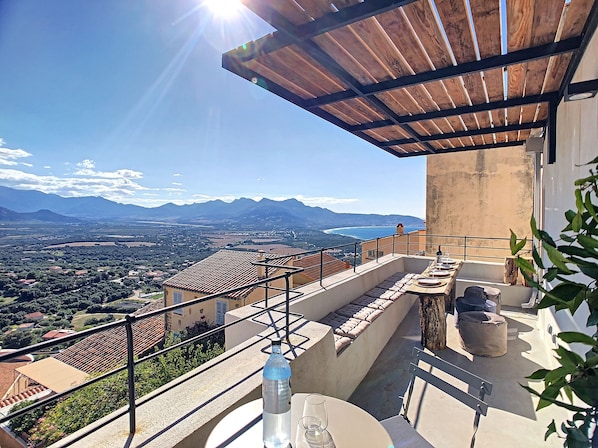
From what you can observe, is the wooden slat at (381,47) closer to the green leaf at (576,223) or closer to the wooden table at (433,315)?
the green leaf at (576,223)

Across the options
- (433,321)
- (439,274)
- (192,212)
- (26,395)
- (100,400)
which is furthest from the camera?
(192,212)

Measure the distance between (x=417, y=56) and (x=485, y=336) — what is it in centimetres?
349

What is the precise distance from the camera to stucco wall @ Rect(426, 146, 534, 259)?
9.30 metres

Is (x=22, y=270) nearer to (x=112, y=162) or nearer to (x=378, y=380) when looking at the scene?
(x=378, y=380)

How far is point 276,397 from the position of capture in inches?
46.2

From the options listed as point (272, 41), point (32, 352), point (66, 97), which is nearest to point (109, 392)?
point (32, 352)

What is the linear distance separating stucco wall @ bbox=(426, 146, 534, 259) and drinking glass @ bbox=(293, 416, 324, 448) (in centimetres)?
973

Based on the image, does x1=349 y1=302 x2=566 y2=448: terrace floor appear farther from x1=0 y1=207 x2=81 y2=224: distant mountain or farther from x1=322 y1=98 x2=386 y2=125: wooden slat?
x1=0 y1=207 x2=81 y2=224: distant mountain

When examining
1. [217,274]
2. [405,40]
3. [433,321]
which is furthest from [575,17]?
[217,274]

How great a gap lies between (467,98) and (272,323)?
293 cm

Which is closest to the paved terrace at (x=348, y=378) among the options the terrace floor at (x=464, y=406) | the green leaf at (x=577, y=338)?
the terrace floor at (x=464, y=406)

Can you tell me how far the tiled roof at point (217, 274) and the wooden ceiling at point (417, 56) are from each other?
12.3 metres

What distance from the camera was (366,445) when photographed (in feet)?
3.97

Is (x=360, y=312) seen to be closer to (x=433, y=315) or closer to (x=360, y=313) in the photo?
(x=360, y=313)
